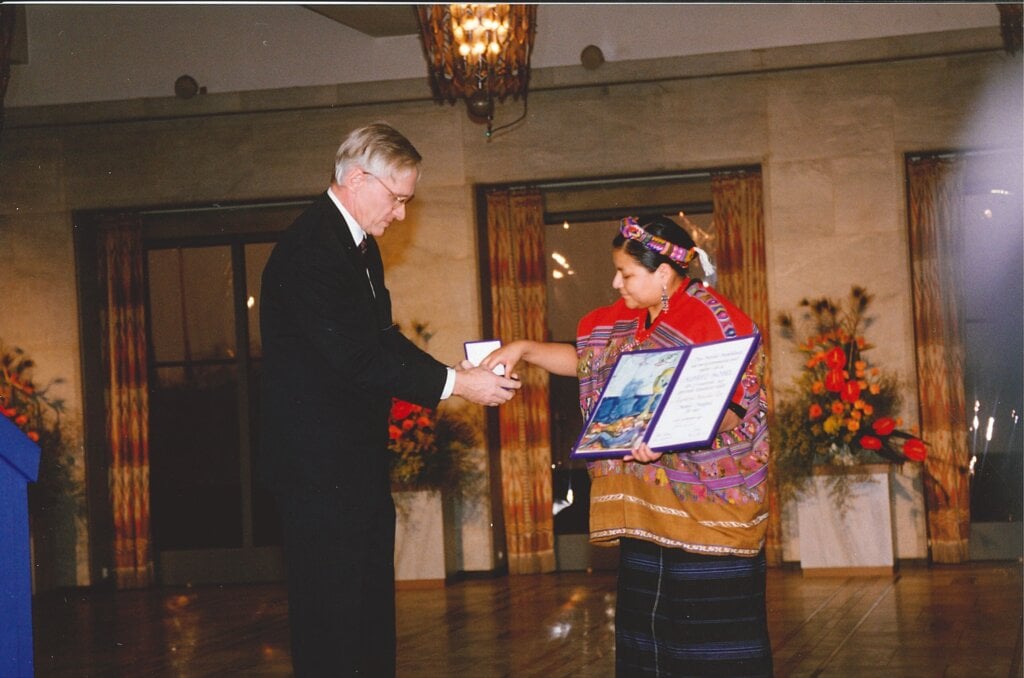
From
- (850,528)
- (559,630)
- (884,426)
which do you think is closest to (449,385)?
(559,630)

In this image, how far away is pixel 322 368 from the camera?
114 inches

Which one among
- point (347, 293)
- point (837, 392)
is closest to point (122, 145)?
point (837, 392)

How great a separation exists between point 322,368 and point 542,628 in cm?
379

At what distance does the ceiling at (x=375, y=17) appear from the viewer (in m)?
8.38

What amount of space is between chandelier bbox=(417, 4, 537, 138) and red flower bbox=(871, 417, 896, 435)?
9.84ft

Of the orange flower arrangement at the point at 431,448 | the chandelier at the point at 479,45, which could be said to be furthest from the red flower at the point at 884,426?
the chandelier at the point at 479,45

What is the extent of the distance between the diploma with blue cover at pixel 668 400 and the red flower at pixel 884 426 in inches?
188

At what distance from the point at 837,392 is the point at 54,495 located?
5564 mm

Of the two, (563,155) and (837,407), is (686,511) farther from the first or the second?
(563,155)

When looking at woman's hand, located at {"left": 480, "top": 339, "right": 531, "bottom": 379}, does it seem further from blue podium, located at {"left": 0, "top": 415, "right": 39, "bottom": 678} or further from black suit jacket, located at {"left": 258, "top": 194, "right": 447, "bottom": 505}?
blue podium, located at {"left": 0, "top": 415, "right": 39, "bottom": 678}

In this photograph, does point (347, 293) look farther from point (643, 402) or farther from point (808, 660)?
point (808, 660)

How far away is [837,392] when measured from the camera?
7711mm

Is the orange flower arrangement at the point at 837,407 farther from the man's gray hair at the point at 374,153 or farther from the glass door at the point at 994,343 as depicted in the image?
the man's gray hair at the point at 374,153

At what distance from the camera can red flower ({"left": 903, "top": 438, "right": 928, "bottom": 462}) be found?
24.5ft
